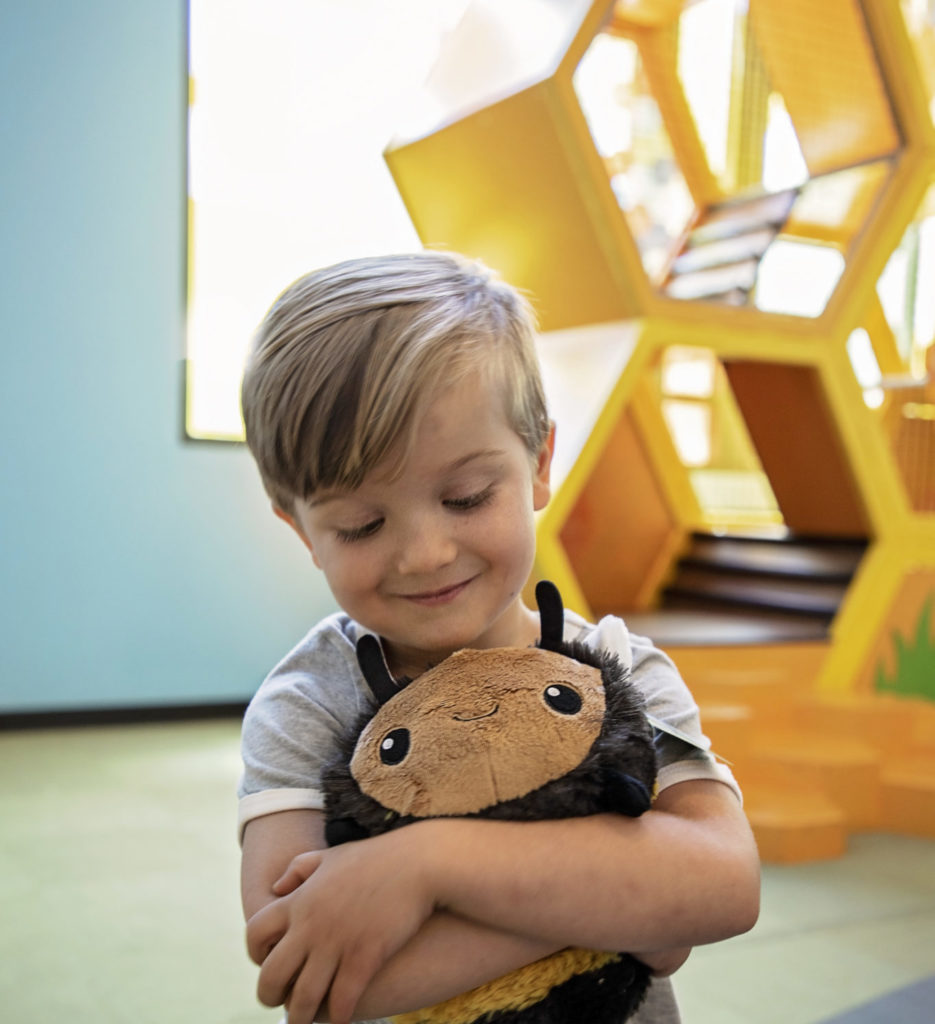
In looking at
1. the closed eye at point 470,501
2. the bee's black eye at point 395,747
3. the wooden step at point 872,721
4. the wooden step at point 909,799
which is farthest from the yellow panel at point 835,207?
the bee's black eye at point 395,747

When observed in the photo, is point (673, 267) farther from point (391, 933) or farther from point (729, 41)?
point (391, 933)

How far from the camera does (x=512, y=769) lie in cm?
41

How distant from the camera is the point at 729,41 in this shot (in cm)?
230

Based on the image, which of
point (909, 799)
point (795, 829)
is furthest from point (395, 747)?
point (909, 799)

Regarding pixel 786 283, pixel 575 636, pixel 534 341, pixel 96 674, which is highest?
pixel 534 341

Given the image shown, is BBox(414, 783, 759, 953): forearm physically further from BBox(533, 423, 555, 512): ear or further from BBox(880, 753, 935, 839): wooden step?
BBox(880, 753, 935, 839): wooden step

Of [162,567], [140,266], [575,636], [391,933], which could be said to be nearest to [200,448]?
[162,567]

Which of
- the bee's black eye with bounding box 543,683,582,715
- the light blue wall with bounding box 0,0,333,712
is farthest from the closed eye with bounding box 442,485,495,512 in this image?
the light blue wall with bounding box 0,0,333,712

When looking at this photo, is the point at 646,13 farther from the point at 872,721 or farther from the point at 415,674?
the point at 415,674

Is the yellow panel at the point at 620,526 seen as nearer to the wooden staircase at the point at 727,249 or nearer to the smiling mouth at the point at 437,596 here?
the wooden staircase at the point at 727,249

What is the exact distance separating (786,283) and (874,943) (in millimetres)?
1232

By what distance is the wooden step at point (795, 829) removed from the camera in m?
1.59

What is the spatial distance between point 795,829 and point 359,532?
53.6 inches

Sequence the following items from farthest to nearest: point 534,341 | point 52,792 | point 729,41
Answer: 1. point 729,41
2. point 52,792
3. point 534,341
